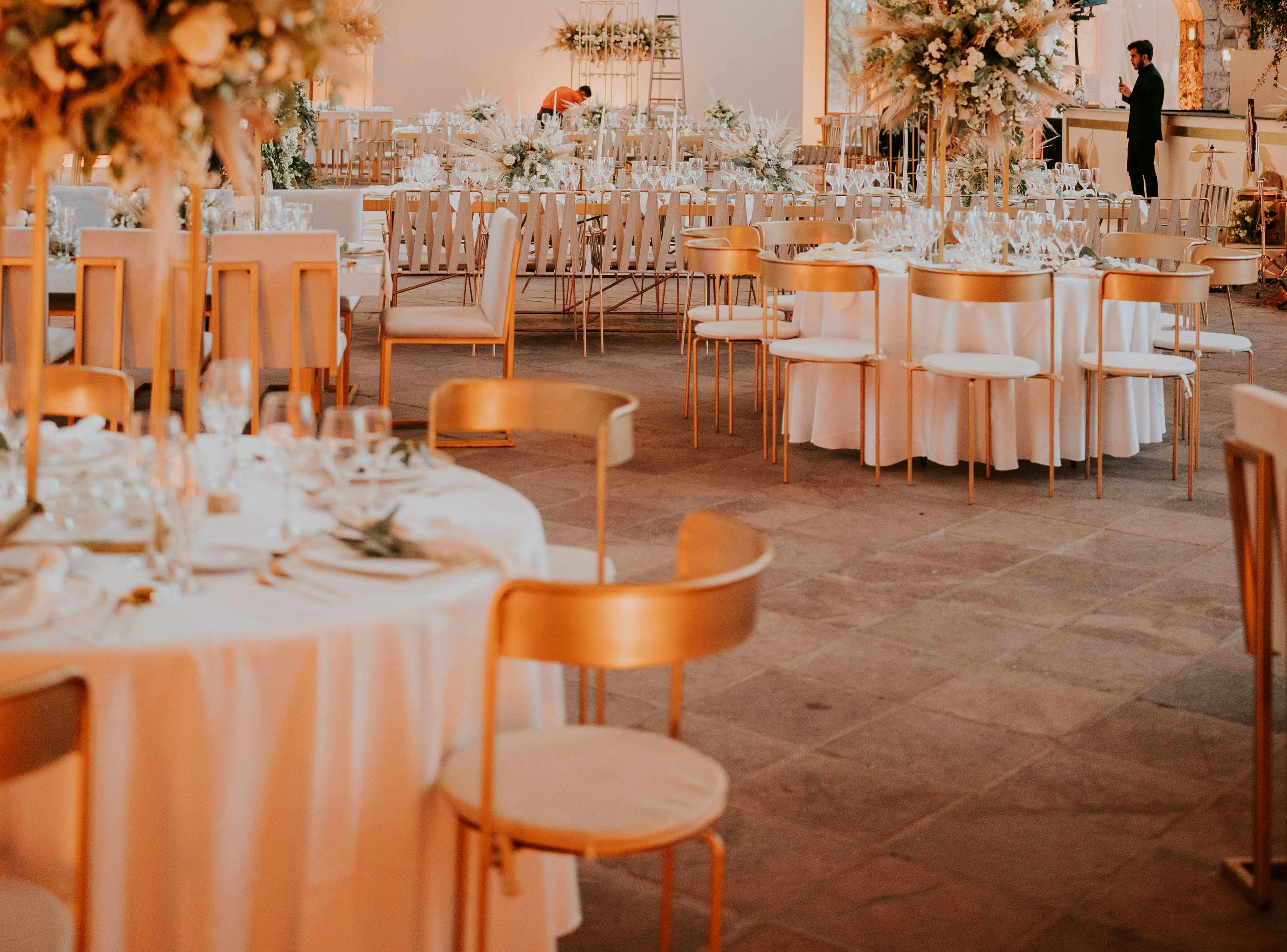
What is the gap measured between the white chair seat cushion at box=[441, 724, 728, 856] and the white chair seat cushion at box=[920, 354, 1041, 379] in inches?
138

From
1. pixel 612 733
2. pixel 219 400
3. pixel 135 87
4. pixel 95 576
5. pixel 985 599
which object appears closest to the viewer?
pixel 135 87

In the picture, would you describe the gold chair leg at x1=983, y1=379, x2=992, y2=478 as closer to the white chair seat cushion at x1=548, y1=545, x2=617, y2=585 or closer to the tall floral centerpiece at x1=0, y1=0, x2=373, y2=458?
the white chair seat cushion at x1=548, y1=545, x2=617, y2=585

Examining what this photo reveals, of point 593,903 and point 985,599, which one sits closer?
point 593,903

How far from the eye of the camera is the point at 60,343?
5.92 metres

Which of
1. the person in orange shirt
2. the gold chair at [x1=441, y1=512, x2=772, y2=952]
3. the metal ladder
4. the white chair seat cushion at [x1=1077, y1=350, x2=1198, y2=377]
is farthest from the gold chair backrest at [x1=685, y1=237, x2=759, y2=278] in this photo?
the metal ladder

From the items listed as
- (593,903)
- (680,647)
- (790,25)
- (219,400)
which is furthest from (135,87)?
(790,25)

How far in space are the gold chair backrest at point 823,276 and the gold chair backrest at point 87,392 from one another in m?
2.93

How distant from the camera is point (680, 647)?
6.23 ft

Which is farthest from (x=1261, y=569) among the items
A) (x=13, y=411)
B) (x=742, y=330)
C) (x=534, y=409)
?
(x=742, y=330)

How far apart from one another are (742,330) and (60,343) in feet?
9.50

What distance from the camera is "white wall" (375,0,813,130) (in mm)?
20188

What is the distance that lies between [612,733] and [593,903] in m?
0.54

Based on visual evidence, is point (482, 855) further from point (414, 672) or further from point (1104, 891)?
point (1104, 891)

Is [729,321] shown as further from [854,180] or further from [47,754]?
[47,754]
